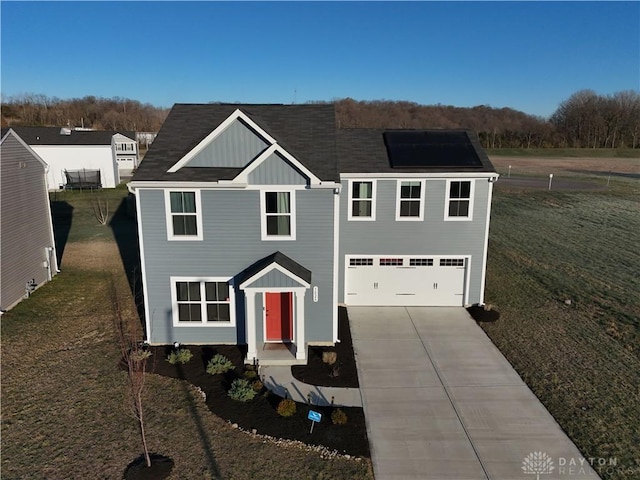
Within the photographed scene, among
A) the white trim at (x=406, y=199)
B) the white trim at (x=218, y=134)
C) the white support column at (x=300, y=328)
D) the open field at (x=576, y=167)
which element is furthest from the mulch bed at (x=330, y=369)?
the open field at (x=576, y=167)

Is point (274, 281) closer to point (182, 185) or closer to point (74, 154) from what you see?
point (182, 185)

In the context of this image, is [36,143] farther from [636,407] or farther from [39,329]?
[636,407]

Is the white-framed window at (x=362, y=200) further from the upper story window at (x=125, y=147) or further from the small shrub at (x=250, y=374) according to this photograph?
the upper story window at (x=125, y=147)

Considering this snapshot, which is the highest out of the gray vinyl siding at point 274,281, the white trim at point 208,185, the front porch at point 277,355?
the white trim at point 208,185

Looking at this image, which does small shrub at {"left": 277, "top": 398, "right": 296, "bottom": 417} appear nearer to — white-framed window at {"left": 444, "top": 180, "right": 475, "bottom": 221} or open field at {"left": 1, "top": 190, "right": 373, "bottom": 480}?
open field at {"left": 1, "top": 190, "right": 373, "bottom": 480}

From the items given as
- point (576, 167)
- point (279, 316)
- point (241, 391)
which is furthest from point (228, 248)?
point (576, 167)
